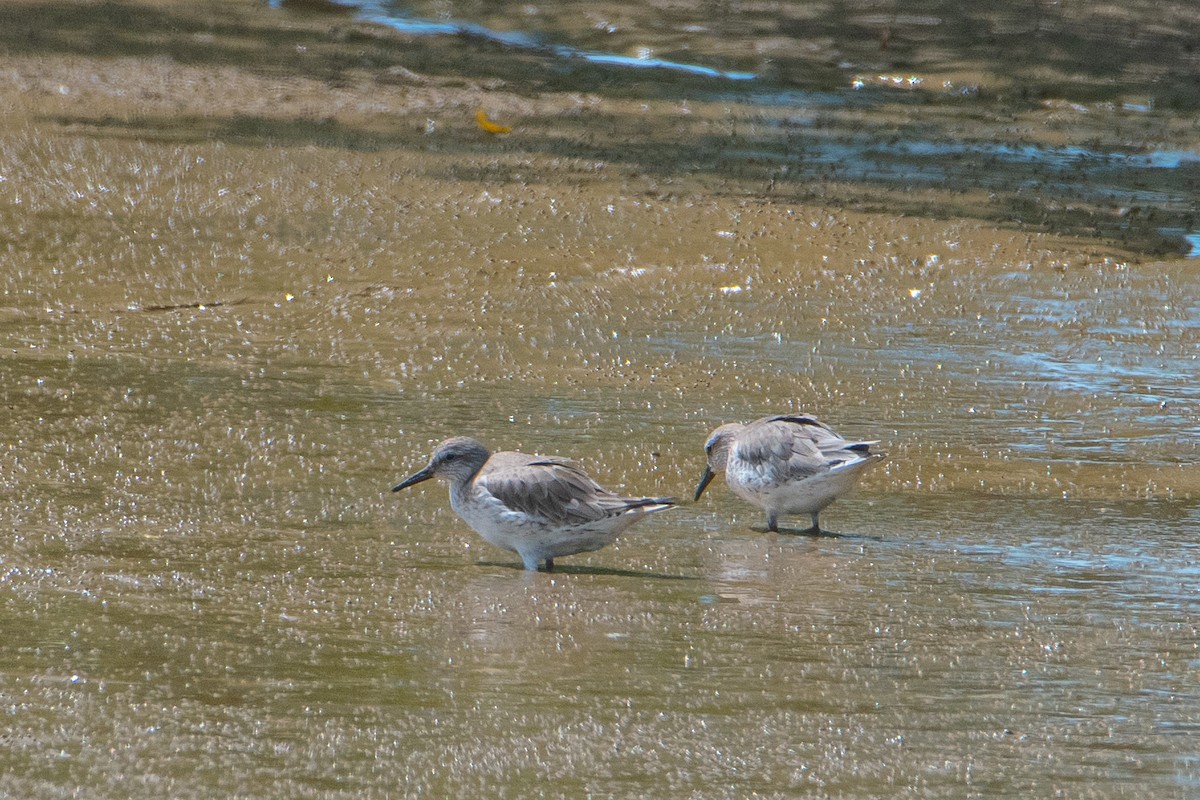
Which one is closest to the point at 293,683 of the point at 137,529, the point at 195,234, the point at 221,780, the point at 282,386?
the point at 221,780

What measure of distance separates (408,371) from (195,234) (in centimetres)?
240

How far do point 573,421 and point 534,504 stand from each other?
6.33 ft

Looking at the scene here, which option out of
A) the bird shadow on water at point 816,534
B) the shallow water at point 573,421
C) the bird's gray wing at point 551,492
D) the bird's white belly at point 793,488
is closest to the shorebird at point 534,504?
the bird's gray wing at point 551,492

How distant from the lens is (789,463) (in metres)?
7.09

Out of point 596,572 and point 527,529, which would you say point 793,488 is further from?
point 527,529

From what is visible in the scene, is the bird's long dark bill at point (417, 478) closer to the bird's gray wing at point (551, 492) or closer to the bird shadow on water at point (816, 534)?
the bird's gray wing at point (551, 492)

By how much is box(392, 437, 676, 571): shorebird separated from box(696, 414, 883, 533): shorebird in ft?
2.37

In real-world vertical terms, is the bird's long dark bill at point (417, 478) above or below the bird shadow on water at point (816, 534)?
above

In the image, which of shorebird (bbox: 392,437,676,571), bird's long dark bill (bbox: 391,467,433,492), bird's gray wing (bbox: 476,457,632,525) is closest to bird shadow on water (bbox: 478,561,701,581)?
shorebird (bbox: 392,437,676,571)

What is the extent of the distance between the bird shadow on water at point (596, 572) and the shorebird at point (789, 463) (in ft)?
2.98

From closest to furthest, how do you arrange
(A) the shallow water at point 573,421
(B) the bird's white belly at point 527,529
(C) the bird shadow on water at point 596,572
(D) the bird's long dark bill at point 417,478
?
(A) the shallow water at point 573,421 < (C) the bird shadow on water at point 596,572 < (B) the bird's white belly at point 527,529 < (D) the bird's long dark bill at point 417,478

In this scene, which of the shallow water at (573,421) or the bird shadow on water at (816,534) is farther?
the bird shadow on water at (816,534)

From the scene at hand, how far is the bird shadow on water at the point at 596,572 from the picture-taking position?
20.8ft

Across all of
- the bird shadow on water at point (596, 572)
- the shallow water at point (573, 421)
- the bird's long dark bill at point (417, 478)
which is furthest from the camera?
the bird's long dark bill at point (417, 478)
